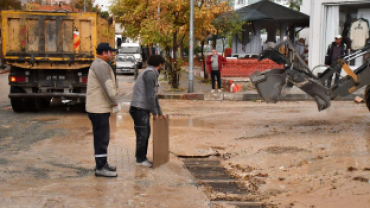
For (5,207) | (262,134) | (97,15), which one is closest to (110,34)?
(97,15)

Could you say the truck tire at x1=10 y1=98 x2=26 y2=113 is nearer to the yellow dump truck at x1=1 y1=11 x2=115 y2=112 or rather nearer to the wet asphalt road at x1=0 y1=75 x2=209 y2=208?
the yellow dump truck at x1=1 y1=11 x2=115 y2=112

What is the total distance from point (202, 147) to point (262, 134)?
1.74 meters

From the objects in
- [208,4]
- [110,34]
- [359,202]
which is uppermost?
[208,4]

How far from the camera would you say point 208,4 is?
19625mm

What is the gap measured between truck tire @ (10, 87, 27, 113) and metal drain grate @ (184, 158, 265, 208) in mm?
6547

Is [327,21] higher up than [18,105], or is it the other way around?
[327,21]

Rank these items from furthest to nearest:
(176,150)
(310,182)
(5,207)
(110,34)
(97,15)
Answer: (110,34) < (97,15) < (176,150) < (310,182) < (5,207)

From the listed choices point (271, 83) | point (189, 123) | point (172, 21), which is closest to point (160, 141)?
point (271, 83)

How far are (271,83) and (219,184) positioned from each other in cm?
404

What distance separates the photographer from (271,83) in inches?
380

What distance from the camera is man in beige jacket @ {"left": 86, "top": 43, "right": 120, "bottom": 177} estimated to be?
596 cm

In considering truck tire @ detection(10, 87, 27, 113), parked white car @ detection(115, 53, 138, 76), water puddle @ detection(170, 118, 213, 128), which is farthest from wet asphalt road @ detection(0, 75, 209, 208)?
parked white car @ detection(115, 53, 138, 76)

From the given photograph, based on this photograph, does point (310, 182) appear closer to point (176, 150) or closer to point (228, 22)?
point (176, 150)

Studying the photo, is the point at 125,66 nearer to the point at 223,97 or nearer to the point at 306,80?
the point at 223,97
